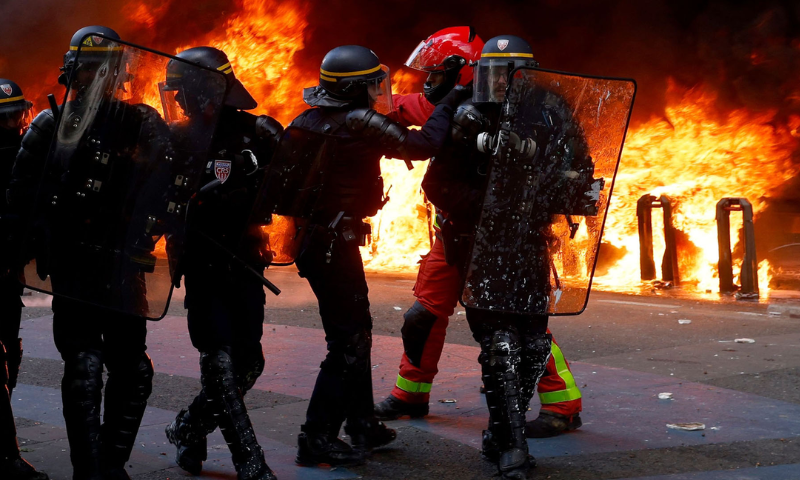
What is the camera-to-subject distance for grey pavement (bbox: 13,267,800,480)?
3.94 meters

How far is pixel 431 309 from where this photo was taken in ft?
14.8

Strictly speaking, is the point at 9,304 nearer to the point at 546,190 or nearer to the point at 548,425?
→ the point at 546,190

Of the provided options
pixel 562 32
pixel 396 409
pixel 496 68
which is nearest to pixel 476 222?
pixel 496 68

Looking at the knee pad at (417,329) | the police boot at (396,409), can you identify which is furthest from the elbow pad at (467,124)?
the police boot at (396,409)

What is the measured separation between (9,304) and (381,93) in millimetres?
1807

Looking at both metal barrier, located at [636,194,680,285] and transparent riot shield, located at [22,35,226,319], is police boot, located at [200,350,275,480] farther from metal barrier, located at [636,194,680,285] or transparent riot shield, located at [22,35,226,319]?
metal barrier, located at [636,194,680,285]

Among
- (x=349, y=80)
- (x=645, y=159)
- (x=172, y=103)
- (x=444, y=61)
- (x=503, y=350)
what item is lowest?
(x=503, y=350)

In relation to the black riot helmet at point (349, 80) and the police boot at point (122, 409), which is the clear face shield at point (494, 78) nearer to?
the black riot helmet at point (349, 80)

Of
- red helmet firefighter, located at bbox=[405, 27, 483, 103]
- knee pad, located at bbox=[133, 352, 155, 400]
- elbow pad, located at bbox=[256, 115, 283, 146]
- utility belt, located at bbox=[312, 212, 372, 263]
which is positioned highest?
red helmet firefighter, located at bbox=[405, 27, 483, 103]

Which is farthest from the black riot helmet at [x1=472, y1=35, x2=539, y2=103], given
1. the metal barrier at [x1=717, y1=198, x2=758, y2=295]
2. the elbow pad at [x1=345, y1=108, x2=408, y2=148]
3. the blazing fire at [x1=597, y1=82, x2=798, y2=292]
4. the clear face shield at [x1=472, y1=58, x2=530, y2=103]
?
the blazing fire at [x1=597, y1=82, x2=798, y2=292]

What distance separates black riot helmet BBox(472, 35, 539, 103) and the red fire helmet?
0.49 m

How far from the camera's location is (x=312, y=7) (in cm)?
1364

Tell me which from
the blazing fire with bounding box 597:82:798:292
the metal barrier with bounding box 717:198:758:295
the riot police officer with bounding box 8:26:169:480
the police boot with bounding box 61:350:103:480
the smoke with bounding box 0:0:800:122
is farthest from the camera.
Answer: the smoke with bounding box 0:0:800:122

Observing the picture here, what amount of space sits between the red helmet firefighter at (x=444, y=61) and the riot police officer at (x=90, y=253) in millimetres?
1451
